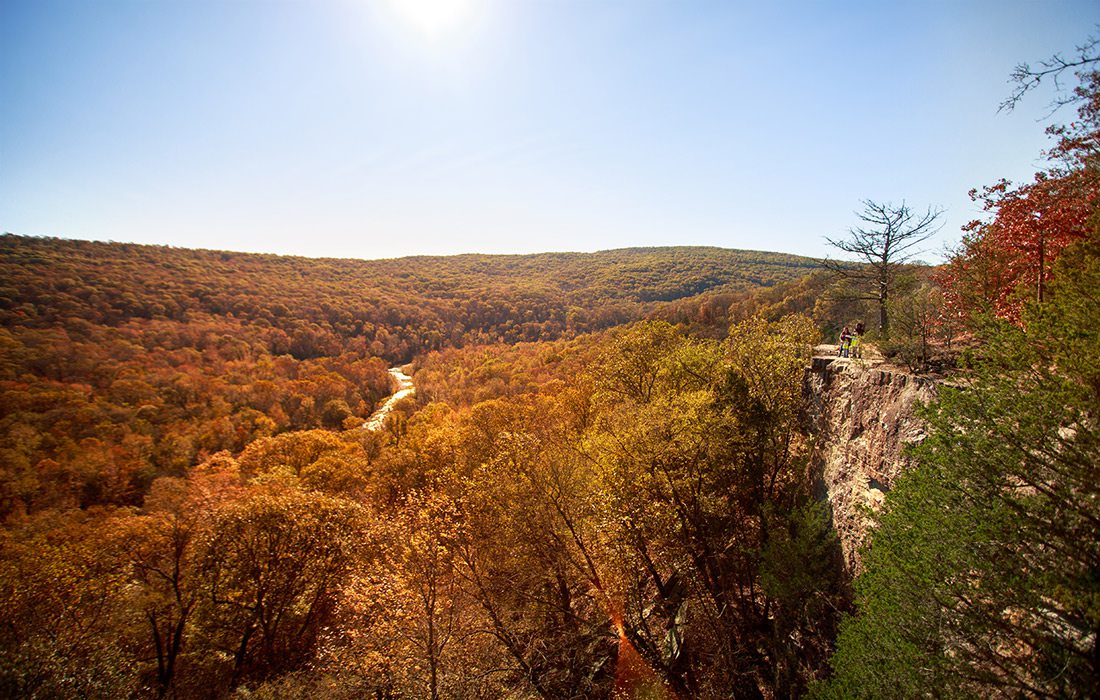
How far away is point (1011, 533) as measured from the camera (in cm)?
661

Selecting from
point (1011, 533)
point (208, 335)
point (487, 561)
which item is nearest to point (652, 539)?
point (487, 561)

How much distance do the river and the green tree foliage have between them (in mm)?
58312

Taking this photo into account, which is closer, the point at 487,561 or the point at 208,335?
the point at 487,561

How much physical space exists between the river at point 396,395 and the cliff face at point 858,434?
54.3 m

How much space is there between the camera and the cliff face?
464 inches

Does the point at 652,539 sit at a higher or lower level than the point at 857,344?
lower

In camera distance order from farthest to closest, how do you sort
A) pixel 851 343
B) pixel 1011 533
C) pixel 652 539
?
pixel 851 343
pixel 652 539
pixel 1011 533

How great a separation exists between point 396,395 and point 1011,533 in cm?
8400

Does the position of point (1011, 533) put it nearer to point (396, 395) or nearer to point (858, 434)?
point (858, 434)

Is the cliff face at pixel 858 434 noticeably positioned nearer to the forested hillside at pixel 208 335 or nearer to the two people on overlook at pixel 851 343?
the two people on overlook at pixel 851 343

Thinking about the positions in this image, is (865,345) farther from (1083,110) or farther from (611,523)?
(611,523)

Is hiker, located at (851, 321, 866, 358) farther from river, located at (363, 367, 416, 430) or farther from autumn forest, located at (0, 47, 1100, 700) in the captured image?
river, located at (363, 367, 416, 430)

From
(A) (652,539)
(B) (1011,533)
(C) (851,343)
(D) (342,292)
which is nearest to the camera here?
(B) (1011,533)

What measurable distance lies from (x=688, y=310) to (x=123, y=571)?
79.3 meters
